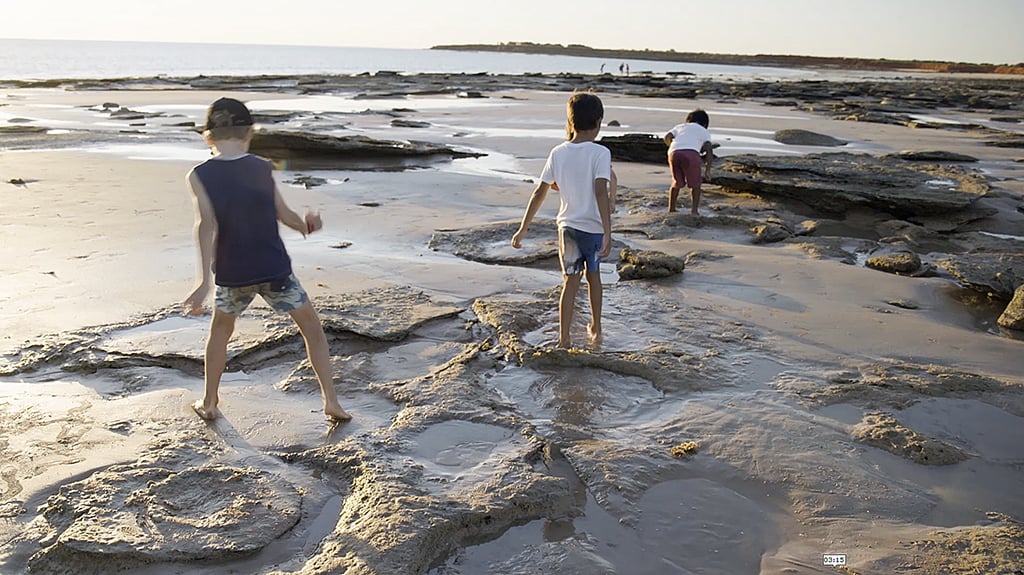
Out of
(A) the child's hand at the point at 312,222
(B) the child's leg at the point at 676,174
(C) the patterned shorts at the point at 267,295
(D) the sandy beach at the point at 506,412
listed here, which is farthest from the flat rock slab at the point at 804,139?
(C) the patterned shorts at the point at 267,295

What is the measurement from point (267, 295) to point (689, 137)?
6590mm

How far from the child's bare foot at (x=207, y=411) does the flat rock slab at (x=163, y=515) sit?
0.53 meters

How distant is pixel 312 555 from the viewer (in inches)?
103

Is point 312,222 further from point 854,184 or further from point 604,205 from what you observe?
point 854,184

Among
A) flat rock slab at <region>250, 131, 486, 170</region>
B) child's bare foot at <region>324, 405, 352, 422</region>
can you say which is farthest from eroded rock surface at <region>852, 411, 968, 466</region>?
flat rock slab at <region>250, 131, 486, 170</region>

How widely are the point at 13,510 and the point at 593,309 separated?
318cm

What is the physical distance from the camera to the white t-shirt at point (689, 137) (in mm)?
8969

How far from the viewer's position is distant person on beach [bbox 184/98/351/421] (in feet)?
11.1

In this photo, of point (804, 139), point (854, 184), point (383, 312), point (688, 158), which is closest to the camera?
point (383, 312)

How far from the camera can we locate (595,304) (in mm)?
4836

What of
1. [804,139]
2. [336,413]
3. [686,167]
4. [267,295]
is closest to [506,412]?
[336,413]

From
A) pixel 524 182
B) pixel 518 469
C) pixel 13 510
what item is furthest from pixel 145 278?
pixel 524 182

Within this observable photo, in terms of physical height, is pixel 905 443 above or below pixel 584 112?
below

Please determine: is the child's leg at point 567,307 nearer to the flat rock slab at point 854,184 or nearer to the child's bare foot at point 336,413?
the child's bare foot at point 336,413
